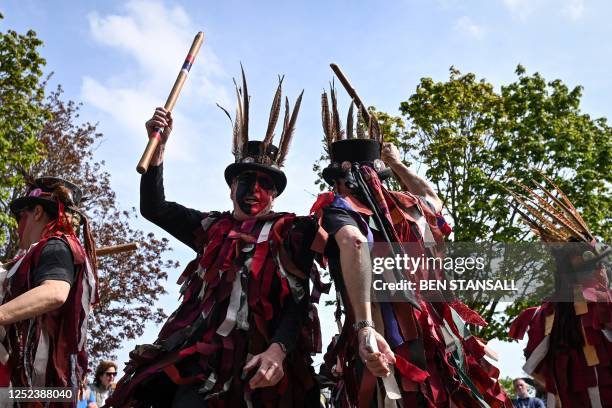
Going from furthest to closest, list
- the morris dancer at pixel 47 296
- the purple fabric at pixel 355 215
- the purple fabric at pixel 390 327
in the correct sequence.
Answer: the morris dancer at pixel 47 296 → the purple fabric at pixel 355 215 → the purple fabric at pixel 390 327

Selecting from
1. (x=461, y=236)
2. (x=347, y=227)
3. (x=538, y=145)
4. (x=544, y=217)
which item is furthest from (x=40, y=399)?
(x=538, y=145)

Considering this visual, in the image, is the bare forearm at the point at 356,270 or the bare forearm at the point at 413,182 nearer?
the bare forearm at the point at 356,270

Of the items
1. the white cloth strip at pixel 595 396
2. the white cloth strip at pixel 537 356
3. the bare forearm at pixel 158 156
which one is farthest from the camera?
the white cloth strip at pixel 537 356

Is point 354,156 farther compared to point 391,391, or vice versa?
point 354,156

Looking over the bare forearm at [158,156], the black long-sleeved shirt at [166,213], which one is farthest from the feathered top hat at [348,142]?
the bare forearm at [158,156]

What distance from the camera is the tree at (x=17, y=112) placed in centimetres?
1231

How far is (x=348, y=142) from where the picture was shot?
3725mm

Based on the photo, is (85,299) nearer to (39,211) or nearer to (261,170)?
(39,211)

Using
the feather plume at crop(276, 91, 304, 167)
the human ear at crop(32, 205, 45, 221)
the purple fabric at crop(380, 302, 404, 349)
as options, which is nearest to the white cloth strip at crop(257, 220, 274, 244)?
the feather plume at crop(276, 91, 304, 167)

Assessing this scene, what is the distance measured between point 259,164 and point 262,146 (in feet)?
0.66

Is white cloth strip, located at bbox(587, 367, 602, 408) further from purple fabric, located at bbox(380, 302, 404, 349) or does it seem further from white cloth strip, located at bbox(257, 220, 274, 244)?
white cloth strip, located at bbox(257, 220, 274, 244)

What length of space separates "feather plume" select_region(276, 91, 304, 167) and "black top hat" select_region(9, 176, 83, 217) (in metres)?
1.28

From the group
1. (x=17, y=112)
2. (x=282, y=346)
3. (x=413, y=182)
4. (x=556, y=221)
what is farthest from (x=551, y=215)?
(x=17, y=112)

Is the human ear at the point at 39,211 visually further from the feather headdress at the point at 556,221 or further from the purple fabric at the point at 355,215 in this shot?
the feather headdress at the point at 556,221
